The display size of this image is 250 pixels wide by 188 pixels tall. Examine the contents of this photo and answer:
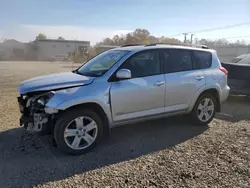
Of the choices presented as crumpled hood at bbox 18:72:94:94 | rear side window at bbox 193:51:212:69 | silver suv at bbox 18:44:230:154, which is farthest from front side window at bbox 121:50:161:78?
rear side window at bbox 193:51:212:69

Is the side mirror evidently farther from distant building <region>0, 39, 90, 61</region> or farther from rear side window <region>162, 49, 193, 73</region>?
distant building <region>0, 39, 90, 61</region>

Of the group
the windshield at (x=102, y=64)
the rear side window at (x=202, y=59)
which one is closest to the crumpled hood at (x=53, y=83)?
the windshield at (x=102, y=64)

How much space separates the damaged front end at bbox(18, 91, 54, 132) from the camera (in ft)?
12.5

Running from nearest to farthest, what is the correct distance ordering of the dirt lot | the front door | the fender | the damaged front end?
the dirt lot → the fender → the damaged front end → the front door

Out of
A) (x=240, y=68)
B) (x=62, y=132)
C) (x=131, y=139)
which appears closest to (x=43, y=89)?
(x=62, y=132)

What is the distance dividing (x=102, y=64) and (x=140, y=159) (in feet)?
6.31

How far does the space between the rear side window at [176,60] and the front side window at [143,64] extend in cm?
21

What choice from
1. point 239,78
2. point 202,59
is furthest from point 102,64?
point 239,78

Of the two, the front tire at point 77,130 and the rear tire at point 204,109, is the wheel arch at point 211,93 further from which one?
the front tire at point 77,130

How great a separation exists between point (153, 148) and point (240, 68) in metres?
4.76

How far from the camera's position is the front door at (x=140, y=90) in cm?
416

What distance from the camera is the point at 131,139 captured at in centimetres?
460

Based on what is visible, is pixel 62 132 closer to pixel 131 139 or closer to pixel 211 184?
pixel 131 139

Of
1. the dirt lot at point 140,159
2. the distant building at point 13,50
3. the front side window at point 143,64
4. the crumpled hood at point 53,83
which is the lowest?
the dirt lot at point 140,159
